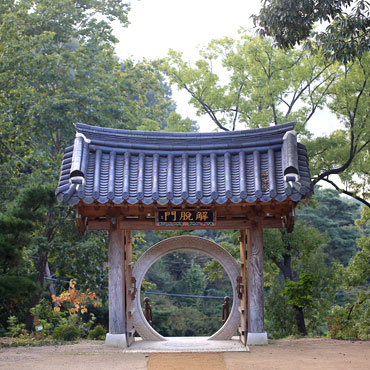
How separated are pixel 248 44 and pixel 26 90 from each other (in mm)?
7197

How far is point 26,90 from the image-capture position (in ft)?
55.1

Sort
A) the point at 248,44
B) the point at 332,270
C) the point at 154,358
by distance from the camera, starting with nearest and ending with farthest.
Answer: the point at 154,358 < the point at 332,270 < the point at 248,44

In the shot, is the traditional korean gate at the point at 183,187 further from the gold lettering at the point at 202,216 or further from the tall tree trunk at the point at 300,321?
the tall tree trunk at the point at 300,321

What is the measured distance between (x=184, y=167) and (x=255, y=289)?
8.52 ft

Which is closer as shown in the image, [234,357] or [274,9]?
[234,357]

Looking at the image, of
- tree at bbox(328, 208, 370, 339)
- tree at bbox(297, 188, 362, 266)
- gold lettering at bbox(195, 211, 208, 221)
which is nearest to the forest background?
tree at bbox(328, 208, 370, 339)

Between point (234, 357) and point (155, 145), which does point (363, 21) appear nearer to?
point (155, 145)

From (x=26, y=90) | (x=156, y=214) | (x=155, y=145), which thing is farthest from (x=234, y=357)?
(x=26, y=90)

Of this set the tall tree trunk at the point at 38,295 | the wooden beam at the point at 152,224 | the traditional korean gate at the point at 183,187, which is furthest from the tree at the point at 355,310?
the tall tree trunk at the point at 38,295

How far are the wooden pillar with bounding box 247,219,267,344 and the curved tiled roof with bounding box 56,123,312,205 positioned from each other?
1.06m

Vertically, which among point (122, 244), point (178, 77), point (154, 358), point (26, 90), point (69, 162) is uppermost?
point (178, 77)

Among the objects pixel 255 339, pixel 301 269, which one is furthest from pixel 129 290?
pixel 301 269

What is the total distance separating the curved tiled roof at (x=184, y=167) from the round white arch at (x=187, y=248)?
174 centimetres

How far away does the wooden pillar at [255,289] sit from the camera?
10.0 metres
